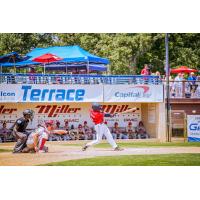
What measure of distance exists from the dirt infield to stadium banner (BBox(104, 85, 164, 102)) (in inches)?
43.3

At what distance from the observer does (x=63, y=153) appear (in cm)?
1605

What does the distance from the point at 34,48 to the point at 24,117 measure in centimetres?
148

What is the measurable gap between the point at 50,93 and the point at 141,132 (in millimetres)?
2163

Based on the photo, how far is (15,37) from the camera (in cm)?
1588

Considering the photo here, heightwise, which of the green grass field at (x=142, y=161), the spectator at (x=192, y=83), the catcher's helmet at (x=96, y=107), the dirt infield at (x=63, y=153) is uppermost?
the spectator at (x=192, y=83)

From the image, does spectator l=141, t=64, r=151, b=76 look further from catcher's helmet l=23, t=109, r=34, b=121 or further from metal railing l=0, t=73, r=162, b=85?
catcher's helmet l=23, t=109, r=34, b=121

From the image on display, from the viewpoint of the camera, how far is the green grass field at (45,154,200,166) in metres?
15.8

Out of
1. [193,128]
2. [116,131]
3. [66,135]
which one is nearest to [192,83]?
[193,128]

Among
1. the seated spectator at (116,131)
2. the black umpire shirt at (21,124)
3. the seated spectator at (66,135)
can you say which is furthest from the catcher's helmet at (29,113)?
the seated spectator at (116,131)

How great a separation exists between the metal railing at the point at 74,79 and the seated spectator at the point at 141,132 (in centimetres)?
95

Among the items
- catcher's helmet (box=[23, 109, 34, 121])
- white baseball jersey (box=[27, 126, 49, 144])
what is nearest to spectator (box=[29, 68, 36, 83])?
catcher's helmet (box=[23, 109, 34, 121])

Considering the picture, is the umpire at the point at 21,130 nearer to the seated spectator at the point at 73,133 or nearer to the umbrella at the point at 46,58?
the seated spectator at the point at 73,133

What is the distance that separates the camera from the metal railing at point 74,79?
1620 centimetres

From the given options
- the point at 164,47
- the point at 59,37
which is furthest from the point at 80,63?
the point at 164,47
